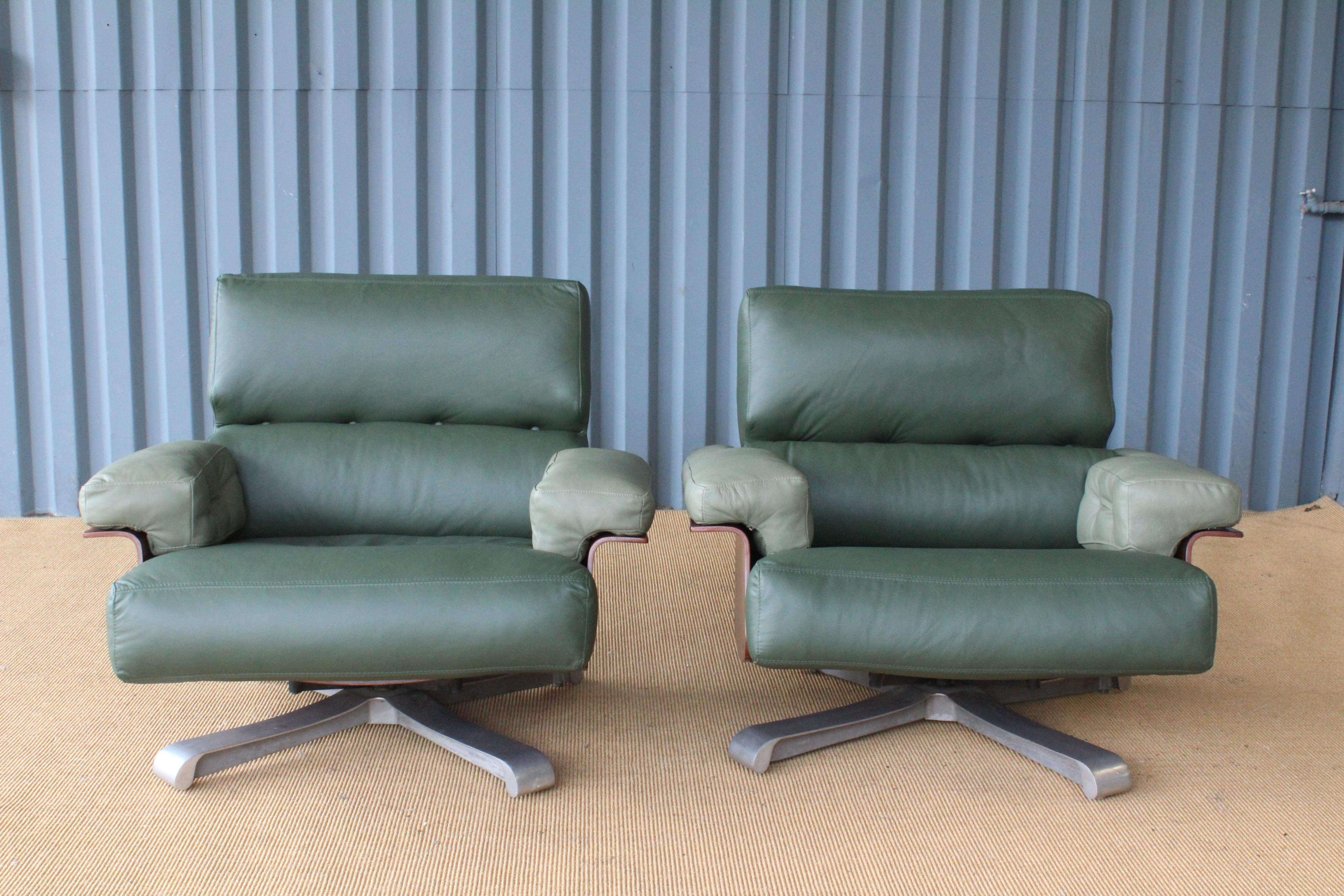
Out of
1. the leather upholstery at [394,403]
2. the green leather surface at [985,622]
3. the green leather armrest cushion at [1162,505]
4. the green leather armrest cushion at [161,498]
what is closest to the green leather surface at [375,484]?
the leather upholstery at [394,403]

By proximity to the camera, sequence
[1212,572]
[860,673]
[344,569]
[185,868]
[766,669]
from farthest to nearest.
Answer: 1. [1212,572]
2. [766,669]
3. [860,673]
4. [344,569]
5. [185,868]

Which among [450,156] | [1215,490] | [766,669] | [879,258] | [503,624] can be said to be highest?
[450,156]

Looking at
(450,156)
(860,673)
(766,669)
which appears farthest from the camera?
(450,156)

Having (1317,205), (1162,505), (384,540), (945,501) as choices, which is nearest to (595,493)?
(384,540)

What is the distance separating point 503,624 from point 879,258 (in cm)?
231

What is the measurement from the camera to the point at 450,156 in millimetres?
3299

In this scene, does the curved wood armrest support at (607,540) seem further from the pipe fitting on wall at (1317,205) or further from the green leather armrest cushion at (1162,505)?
the pipe fitting on wall at (1317,205)

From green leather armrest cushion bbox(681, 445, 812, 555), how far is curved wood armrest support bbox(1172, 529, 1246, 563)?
0.61 meters

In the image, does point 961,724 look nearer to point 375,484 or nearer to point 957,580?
point 957,580

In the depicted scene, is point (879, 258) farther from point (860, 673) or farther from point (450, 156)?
point (860, 673)

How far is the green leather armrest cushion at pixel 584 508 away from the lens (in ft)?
5.29

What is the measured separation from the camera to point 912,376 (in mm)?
2086

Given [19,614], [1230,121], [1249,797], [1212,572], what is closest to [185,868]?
[19,614]

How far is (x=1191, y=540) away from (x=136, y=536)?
1.71 meters
